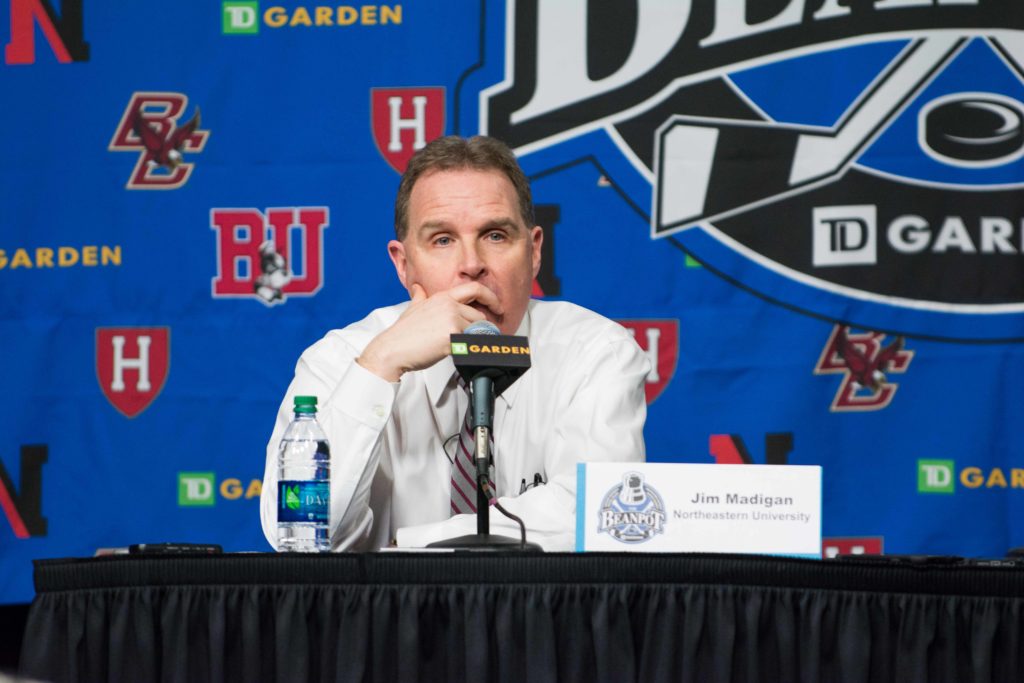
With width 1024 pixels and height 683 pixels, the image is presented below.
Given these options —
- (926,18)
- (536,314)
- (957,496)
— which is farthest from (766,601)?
(926,18)

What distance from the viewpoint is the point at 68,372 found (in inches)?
122

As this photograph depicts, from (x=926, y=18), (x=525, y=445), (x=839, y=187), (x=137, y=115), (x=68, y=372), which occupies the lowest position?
(x=525, y=445)

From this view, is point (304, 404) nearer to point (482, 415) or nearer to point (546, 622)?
point (482, 415)

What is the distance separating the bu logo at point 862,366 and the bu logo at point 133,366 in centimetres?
159

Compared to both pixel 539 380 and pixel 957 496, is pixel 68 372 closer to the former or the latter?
pixel 539 380

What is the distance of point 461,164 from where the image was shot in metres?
2.38

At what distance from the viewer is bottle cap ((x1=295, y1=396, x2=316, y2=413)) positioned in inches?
68.8

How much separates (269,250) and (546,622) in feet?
6.14

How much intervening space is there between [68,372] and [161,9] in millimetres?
932

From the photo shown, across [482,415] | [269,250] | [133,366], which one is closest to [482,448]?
[482,415]

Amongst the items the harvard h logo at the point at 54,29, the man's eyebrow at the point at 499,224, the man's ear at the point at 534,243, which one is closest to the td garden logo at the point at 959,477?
the man's ear at the point at 534,243

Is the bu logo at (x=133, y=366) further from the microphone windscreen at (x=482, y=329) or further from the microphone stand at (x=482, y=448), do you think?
the microphone stand at (x=482, y=448)

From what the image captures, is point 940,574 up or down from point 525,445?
down

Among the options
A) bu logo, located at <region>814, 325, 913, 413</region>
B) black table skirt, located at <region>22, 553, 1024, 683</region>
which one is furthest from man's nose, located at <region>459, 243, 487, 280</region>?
bu logo, located at <region>814, 325, 913, 413</region>
